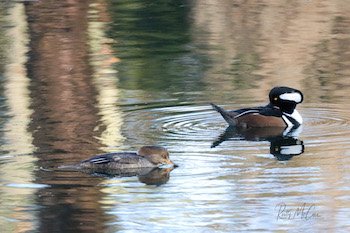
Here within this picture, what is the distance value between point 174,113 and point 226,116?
33.7 inches

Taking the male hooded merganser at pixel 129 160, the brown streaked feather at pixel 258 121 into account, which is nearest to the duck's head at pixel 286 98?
the brown streaked feather at pixel 258 121

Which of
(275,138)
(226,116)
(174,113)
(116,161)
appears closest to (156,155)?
(116,161)

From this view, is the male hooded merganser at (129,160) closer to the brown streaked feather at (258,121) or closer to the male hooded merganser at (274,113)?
the male hooded merganser at (274,113)

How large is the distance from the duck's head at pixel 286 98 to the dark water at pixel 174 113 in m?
0.37

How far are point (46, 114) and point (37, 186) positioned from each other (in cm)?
377

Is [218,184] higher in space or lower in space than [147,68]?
higher

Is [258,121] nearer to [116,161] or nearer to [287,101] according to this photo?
[287,101]

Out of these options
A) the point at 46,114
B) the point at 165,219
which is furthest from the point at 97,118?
the point at 165,219

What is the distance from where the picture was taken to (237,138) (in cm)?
1286

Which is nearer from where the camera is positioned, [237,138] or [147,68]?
[237,138]

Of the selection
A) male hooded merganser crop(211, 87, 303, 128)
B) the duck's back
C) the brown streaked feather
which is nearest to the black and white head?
male hooded merganser crop(211, 87, 303, 128)

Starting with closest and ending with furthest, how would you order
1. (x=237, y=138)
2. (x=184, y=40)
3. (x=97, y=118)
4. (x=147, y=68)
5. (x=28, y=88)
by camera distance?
(x=237, y=138) < (x=97, y=118) < (x=28, y=88) < (x=147, y=68) < (x=184, y=40)

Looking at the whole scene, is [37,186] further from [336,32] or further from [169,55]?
[336,32]

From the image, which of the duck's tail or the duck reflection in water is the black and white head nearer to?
the duck reflection in water
